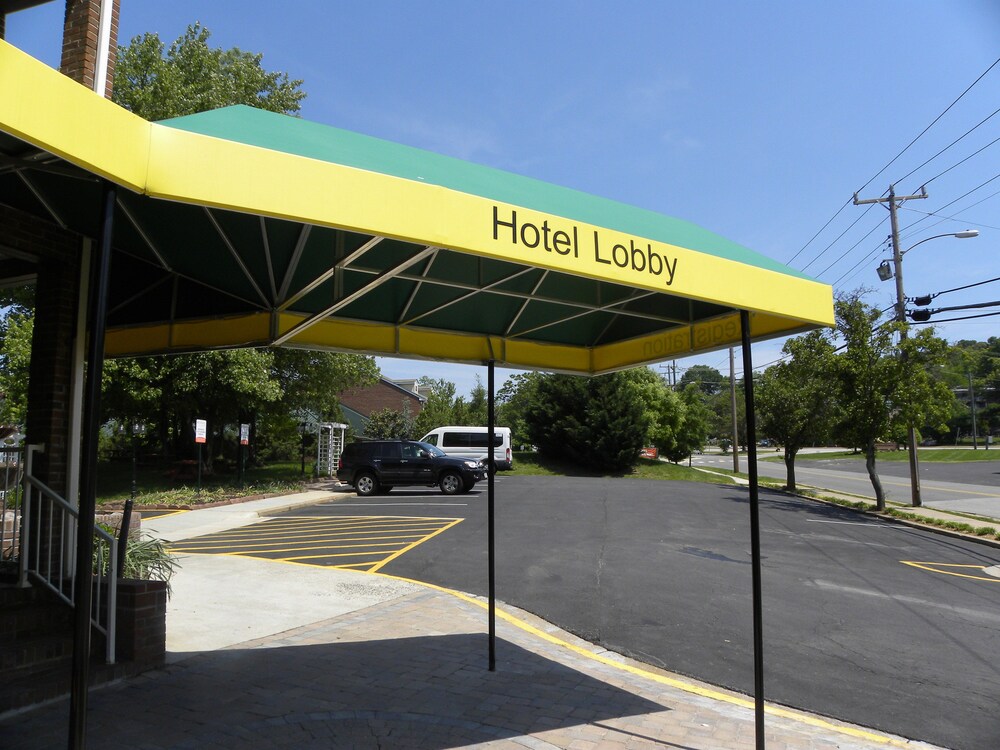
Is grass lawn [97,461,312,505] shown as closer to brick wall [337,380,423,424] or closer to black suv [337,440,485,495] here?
black suv [337,440,485,495]

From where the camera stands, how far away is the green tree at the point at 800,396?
2151cm

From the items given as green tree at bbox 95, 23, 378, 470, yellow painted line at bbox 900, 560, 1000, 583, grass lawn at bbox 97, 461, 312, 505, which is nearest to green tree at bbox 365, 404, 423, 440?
grass lawn at bbox 97, 461, 312, 505

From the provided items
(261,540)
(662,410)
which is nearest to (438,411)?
(662,410)

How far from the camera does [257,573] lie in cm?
996

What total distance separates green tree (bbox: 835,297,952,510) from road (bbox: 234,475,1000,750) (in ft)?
9.50

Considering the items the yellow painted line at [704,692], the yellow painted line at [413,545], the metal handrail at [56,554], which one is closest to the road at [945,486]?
the yellow painted line at [413,545]

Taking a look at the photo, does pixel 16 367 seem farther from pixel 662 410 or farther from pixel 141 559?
pixel 662 410

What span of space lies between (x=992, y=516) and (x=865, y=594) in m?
14.0

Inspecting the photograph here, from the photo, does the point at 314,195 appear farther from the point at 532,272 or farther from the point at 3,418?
the point at 3,418

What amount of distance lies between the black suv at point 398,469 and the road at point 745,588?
3884 mm

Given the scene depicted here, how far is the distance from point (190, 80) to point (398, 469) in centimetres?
1573

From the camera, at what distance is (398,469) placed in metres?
23.6

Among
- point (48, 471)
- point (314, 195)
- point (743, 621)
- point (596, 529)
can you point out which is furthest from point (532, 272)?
point (596, 529)

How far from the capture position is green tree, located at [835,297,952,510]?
765 inches
